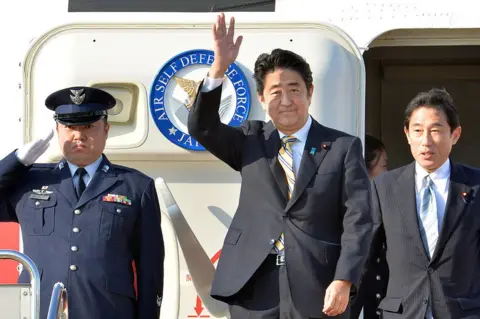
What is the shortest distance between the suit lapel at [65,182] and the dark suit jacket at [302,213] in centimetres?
51

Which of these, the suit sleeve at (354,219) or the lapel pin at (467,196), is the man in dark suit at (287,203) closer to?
the suit sleeve at (354,219)

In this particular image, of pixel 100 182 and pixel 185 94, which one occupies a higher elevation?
pixel 185 94

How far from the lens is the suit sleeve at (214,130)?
377 centimetres

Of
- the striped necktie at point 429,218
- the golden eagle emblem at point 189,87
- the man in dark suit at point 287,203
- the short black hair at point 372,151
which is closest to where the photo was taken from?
the man in dark suit at point 287,203

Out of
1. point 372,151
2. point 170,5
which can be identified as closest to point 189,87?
point 170,5

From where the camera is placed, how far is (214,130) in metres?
3.83

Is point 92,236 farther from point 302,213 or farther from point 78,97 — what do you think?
point 302,213

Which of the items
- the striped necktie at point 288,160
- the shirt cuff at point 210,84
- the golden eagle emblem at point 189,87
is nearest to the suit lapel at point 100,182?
the shirt cuff at point 210,84

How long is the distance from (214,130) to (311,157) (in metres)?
0.36

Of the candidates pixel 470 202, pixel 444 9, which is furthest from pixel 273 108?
pixel 444 9

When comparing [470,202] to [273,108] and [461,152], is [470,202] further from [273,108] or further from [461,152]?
[461,152]

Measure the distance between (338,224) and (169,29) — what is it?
1364 millimetres

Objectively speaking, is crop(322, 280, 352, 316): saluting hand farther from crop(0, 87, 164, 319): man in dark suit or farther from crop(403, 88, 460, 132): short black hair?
crop(403, 88, 460, 132): short black hair

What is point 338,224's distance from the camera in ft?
12.5
